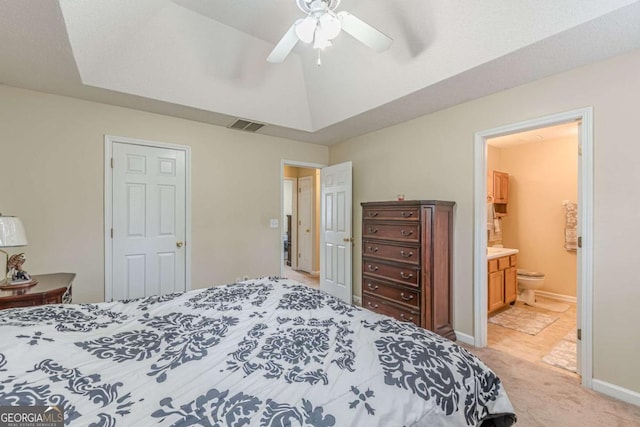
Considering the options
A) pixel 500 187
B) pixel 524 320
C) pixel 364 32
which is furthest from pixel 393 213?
pixel 500 187

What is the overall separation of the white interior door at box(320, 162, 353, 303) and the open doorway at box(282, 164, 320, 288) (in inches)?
51.7

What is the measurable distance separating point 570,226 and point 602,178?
2.81 m

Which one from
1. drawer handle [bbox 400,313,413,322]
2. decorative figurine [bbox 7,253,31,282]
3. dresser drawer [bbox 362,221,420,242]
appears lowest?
drawer handle [bbox 400,313,413,322]

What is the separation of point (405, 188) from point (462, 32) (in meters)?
1.77

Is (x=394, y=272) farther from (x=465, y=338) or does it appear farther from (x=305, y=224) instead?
(x=305, y=224)

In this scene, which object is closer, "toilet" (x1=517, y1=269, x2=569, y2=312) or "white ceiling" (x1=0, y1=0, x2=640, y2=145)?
"white ceiling" (x1=0, y1=0, x2=640, y2=145)

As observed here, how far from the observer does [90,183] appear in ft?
9.94

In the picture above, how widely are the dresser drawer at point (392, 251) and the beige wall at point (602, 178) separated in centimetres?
55

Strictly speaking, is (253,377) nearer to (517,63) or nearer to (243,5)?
(517,63)

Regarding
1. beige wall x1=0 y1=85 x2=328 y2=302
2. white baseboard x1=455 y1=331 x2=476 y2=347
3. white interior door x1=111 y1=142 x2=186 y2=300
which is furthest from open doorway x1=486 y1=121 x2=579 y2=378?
white interior door x1=111 y1=142 x2=186 y2=300

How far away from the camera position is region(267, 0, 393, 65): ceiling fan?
1793 millimetres

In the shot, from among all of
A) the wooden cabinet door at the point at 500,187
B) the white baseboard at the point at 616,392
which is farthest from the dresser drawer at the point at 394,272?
the wooden cabinet door at the point at 500,187

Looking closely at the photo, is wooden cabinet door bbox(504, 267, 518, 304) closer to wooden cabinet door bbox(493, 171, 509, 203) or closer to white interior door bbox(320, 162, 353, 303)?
wooden cabinet door bbox(493, 171, 509, 203)

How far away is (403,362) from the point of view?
107cm
